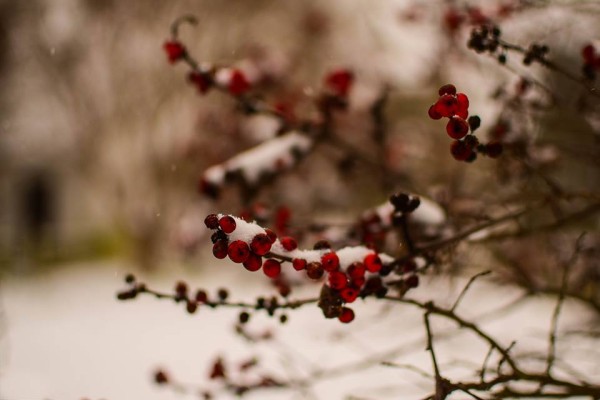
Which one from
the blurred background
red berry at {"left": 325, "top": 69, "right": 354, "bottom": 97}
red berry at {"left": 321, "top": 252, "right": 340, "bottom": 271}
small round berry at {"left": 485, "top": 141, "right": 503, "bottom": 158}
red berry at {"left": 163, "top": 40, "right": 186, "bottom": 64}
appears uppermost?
the blurred background

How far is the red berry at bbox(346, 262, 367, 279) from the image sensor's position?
127 cm

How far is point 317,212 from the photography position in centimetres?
1041

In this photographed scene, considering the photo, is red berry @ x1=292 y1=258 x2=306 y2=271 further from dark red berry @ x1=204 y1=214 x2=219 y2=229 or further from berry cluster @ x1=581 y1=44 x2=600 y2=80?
berry cluster @ x1=581 y1=44 x2=600 y2=80

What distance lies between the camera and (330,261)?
1.23 meters

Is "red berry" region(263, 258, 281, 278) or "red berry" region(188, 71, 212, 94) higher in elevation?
"red berry" region(188, 71, 212, 94)

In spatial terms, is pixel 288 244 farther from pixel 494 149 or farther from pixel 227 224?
pixel 494 149

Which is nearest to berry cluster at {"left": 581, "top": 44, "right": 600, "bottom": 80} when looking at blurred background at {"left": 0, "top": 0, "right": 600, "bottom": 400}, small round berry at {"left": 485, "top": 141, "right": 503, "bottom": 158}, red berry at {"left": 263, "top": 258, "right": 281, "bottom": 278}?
small round berry at {"left": 485, "top": 141, "right": 503, "bottom": 158}

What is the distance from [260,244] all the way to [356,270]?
288 mm

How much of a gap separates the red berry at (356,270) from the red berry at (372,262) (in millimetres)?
21

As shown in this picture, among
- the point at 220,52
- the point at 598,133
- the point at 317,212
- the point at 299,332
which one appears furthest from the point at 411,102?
the point at 598,133

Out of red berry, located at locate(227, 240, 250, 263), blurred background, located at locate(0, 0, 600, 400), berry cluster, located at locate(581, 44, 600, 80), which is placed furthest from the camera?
blurred background, located at locate(0, 0, 600, 400)

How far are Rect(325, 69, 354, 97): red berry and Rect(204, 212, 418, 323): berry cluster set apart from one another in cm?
138

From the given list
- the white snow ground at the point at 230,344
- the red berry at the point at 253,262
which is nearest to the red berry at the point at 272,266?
the red berry at the point at 253,262

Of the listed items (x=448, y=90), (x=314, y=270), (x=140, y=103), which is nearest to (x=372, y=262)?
(x=314, y=270)
